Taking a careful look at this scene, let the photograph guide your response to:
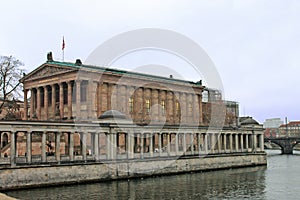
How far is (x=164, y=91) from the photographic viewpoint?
284 ft

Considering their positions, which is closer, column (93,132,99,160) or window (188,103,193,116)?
column (93,132,99,160)

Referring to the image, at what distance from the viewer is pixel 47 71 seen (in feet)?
245

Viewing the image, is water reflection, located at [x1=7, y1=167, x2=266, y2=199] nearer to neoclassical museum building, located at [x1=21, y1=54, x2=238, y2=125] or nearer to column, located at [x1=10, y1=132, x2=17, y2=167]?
column, located at [x1=10, y1=132, x2=17, y2=167]

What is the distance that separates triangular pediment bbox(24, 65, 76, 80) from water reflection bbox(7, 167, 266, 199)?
2910cm

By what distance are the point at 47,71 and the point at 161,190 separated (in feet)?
136

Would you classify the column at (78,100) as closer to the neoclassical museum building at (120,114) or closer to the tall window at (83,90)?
the neoclassical museum building at (120,114)

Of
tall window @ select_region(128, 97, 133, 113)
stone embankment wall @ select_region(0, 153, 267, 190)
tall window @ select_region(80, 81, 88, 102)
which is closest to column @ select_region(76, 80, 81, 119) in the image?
tall window @ select_region(80, 81, 88, 102)

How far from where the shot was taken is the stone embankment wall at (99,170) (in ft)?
133

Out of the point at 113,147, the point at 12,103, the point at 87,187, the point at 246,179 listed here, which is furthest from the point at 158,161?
the point at 12,103

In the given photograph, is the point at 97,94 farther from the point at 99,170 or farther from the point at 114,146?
the point at 99,170

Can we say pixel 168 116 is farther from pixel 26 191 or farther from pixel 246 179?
pixel 26 191

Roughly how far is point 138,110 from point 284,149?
63380 millimetres

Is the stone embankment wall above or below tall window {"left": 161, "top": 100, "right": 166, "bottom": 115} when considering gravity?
below

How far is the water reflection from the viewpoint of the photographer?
37000 mm
